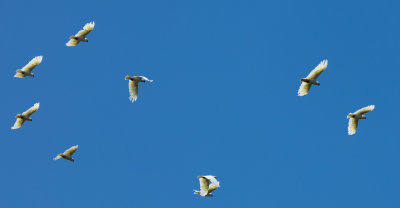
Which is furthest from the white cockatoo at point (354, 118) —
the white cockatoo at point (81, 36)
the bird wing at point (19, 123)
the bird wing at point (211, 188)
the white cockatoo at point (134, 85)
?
the bird wing at point (19, 123)

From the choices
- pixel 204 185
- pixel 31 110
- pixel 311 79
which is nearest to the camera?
pixel 204 185

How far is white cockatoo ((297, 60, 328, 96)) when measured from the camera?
109875 mm

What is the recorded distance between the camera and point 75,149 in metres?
119

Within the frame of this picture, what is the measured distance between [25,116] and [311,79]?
37675 millimetres

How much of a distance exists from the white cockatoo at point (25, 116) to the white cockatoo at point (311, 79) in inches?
1370

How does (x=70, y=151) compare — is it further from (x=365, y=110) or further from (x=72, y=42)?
(x=365, y=110)

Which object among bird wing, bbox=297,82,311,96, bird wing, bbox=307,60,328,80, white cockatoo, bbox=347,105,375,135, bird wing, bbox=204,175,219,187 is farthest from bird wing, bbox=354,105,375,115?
bird wing, bbox=204,175,219,187

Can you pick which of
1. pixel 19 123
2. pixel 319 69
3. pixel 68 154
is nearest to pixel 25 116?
pixel 19 123

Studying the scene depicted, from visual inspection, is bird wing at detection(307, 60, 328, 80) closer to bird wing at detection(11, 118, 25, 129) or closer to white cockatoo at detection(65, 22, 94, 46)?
white cockatoo at detection(65, 22, 94, 46)

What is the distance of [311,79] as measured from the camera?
4348 inches

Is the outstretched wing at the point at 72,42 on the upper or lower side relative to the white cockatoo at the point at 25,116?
upper

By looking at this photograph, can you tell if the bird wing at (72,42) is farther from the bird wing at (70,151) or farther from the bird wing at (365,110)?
the bird wing at (365,110)

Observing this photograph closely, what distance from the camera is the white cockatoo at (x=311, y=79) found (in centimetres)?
10988

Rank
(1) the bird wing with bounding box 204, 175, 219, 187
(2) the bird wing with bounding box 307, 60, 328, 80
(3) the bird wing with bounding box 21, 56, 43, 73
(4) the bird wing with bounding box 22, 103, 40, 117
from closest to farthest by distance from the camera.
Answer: (1) the bird wing with bounding box 204, 175, 219, 187
(2) the bird wing with bounding box 307, 60, 328, 80
(3) the bird wing with bounding box 21, 56, 43, 73
(4) the bird wing with bounding box 22, 103, 40, 117
